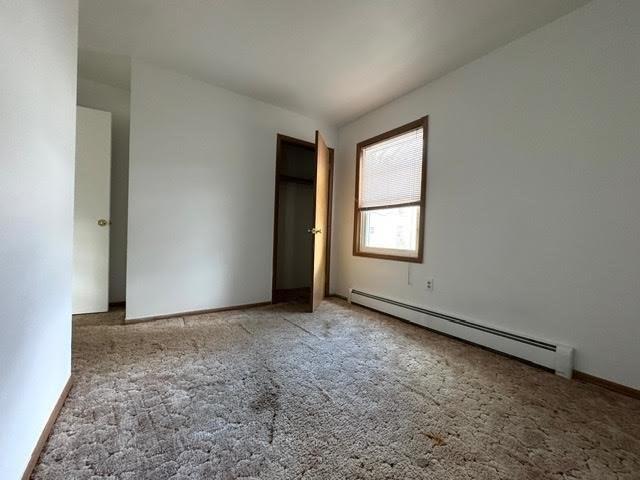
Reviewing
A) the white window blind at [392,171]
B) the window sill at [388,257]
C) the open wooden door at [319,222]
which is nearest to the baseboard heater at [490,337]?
the window sill at [388,257]

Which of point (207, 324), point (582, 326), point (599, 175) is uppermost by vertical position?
point (599, 175)

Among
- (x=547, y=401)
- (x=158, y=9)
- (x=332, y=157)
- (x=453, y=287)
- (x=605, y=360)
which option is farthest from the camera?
(x=332, y=157)

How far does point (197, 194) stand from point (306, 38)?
70.2 inches

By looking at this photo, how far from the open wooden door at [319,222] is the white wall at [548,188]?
116cm

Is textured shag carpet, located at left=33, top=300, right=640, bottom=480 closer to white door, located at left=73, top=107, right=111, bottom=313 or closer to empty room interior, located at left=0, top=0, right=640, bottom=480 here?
empty room interior, located at left=0, top=0, right=640, bottom=480

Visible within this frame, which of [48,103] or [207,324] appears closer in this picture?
[48,103]

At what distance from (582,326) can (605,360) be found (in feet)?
0.69

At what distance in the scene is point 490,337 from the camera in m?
2.16

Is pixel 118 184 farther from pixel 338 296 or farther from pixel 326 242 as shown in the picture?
pixel 338 296

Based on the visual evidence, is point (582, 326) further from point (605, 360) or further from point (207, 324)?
point (207, 324)

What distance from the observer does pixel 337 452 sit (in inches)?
42.0

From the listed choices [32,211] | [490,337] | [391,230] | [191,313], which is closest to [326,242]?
[391,230]

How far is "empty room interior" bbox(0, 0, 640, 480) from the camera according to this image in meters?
1.04

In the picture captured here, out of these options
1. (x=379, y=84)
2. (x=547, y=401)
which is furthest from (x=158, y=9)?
(x=547, y=401)
